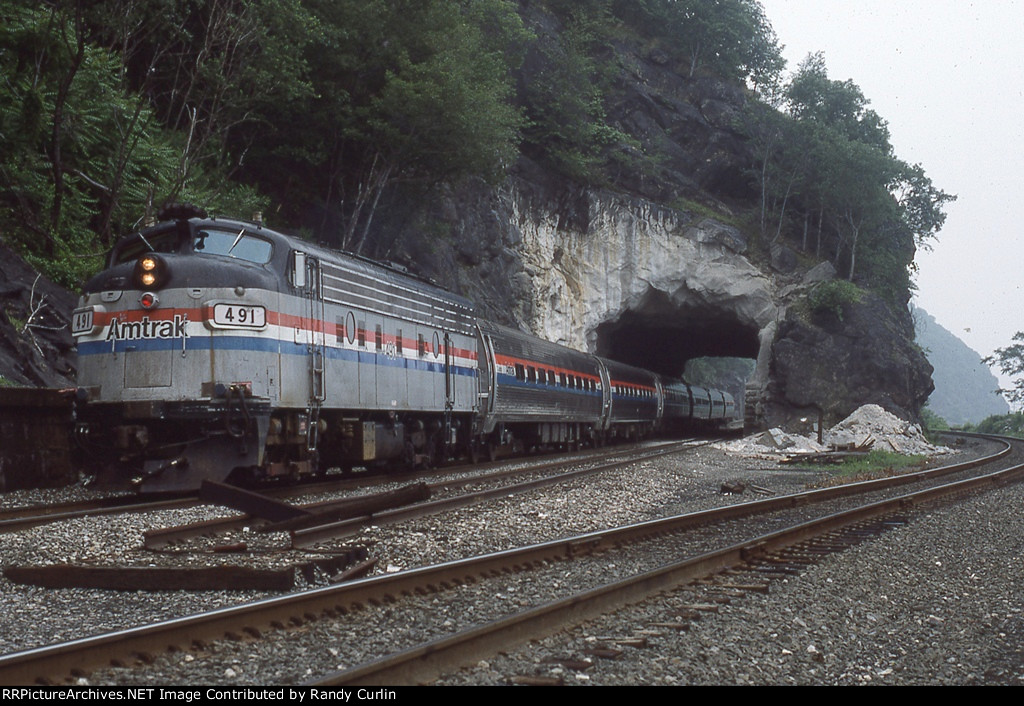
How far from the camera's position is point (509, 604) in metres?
6.33

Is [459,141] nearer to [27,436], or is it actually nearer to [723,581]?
[27,436]

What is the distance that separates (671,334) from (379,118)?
28.5 metres

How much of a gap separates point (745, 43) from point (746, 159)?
289 inches

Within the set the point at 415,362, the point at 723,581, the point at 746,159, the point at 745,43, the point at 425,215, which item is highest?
the point at 745,43

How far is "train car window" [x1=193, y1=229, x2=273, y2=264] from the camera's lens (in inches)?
470

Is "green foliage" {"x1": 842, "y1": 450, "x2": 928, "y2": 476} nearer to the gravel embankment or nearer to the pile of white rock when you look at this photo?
the pile of white rock

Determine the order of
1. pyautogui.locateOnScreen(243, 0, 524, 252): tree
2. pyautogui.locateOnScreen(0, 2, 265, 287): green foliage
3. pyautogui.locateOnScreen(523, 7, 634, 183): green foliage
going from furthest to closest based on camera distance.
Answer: pyautogui.locateOnScreen(523, 7, 634, 183): green foliage
pyautogui.locateOnScreen(243, 0, 524, 252): tree
pyautogui.locateOnScreen(0, 2, 265, 287): green foliage

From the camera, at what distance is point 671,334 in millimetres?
51531

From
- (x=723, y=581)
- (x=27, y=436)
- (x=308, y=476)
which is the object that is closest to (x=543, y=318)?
(x=308, y=476)

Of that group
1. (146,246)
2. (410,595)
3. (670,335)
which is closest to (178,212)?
(146,246)

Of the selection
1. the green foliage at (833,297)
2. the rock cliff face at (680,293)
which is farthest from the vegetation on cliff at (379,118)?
the green foliage at (833,297)

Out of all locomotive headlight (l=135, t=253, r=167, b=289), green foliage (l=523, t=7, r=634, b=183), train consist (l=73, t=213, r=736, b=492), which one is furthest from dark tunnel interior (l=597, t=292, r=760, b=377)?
locomotive headlight (l=135, t=253, r=167, b=289)

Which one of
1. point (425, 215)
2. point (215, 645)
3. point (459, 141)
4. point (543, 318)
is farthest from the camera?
point (543, 318)

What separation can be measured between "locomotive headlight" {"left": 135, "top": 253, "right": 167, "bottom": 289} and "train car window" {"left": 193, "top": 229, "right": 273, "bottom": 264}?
0.58 metres
